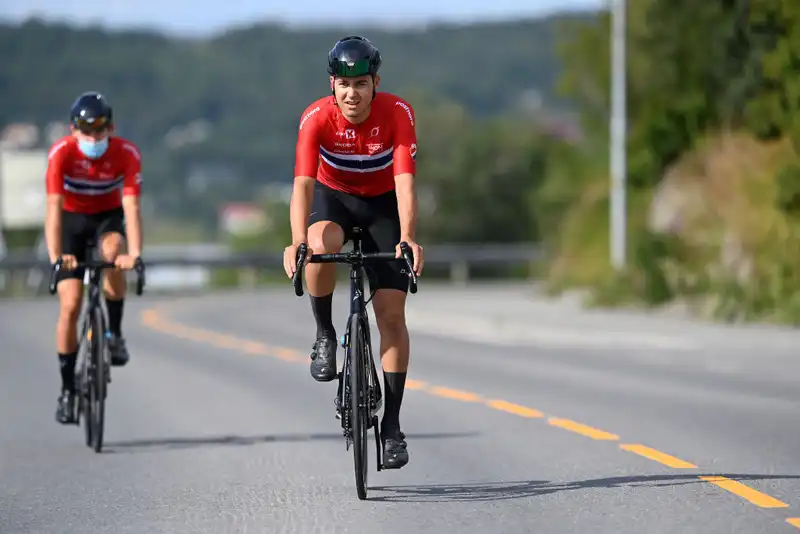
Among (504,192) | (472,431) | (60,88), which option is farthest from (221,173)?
(472,431)

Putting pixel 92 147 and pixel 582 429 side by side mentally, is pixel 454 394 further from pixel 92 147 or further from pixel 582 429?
pixel 92 147

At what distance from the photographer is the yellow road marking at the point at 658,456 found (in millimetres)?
10141

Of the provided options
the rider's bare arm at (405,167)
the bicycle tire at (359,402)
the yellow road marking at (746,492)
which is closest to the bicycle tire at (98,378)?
the bicycle tire at (359,402)

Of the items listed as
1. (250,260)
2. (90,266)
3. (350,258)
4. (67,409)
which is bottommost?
(250,260)

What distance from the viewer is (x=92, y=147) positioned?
1153 cm

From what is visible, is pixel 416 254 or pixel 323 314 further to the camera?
pixel 323 314

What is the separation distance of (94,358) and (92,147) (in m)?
1.35

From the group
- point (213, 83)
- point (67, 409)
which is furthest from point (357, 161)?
point (213, 83)

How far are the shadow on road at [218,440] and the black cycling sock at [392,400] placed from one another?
84.6 inches

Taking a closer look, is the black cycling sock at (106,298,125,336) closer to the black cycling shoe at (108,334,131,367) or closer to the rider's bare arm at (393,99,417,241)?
the black cycling shoe at (108,334,131,367)

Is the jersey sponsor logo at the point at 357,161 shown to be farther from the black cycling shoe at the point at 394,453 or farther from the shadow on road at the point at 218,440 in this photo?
the shadow on road at the point at 218,440

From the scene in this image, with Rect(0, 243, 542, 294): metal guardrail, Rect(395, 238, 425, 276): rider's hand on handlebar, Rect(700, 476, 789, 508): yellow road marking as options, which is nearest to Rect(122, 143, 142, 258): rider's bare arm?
Rect(395, 238, 425, 276): rider's hand on handlebar

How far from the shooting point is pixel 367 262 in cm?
905

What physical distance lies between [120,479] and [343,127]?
241 cm
